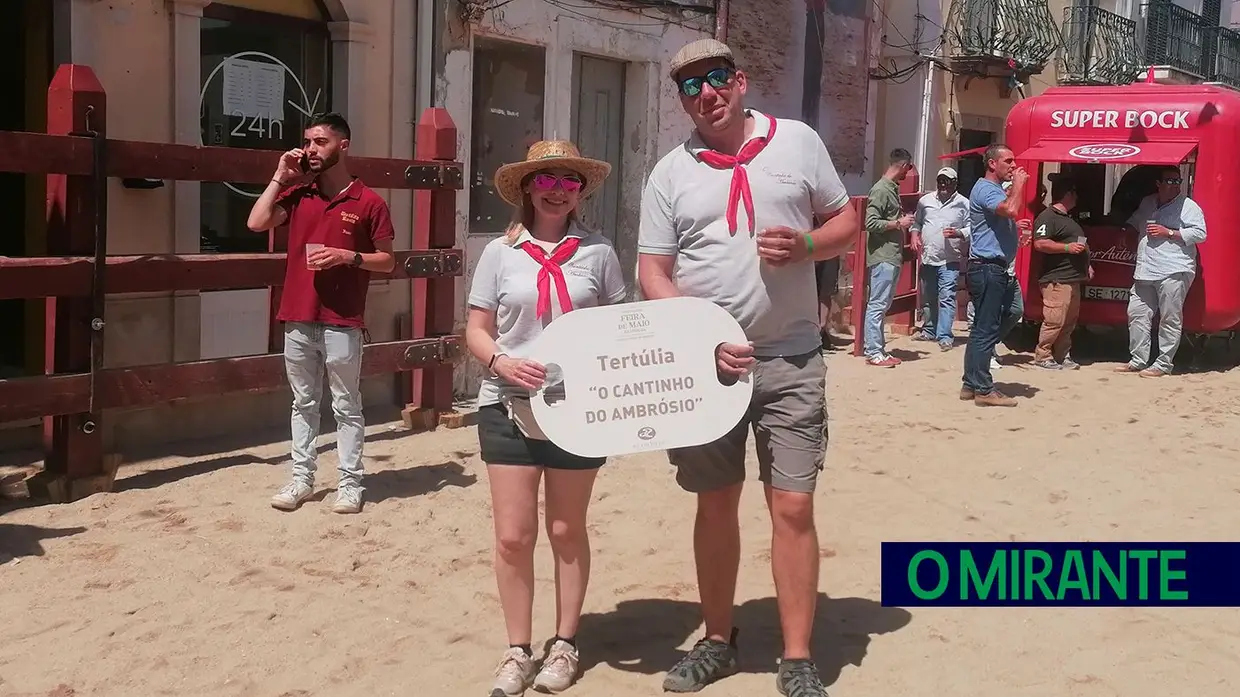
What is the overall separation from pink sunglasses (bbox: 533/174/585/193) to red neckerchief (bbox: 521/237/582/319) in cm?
16

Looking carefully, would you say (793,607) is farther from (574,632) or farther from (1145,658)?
(1145,658)

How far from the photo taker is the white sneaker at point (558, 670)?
3.86 meters

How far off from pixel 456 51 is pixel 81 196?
3.54m

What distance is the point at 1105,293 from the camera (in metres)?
11.9

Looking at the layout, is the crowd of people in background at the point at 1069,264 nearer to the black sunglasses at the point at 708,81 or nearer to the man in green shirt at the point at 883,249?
the man in green shirt at the point at 883,249

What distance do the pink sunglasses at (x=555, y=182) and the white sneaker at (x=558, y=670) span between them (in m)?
1.39

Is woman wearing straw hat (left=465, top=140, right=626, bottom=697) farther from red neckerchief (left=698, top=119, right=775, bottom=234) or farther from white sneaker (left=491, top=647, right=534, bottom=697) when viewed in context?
red neckerchief (left=698, top=119, right=775, bottom=234)

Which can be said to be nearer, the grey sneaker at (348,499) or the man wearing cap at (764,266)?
the man wearing cap at (764,266)

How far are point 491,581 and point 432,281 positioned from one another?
10.1 feet

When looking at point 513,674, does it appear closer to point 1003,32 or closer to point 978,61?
point 978,61

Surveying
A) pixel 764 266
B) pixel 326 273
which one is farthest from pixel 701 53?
pixel 326 273

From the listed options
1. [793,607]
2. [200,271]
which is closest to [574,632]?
[793,607]

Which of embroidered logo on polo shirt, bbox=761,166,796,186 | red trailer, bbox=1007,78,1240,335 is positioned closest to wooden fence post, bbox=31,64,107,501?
embroidered logo on polo shirt, bbox=761,166,796,186

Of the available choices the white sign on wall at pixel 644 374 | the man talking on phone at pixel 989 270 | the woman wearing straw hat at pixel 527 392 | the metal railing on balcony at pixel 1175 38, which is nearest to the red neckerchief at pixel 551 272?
the woman wearing straw hat at pixel 527 392
